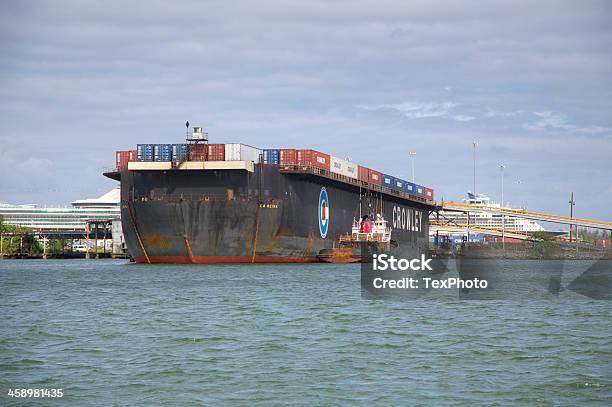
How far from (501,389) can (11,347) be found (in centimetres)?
1724

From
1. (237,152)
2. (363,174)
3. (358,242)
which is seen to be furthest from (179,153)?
(363,174)

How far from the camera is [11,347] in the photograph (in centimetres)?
3209

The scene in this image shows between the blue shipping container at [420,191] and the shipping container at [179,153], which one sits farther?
the blue shipping container at [420,191]

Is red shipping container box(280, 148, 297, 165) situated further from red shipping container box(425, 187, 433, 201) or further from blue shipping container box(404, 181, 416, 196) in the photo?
red shipping container box(425, 187, 433, 201)

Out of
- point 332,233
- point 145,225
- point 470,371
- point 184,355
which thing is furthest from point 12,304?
point 332,233

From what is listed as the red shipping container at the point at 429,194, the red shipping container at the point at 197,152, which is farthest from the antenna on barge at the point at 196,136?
the red shipping container at the point at 429,194

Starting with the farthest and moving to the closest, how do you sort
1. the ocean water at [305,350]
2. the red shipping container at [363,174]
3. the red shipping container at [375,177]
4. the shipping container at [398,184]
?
the shipping container at [398,184] → the red shipping container at [375,177] → the red shipping container at [363,174] → the ocean water at [305,350]

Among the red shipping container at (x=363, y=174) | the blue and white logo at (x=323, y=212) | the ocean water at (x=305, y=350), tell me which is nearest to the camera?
the ocean water at (x=305, y=350)

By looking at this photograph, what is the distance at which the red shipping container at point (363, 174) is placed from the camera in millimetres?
131125

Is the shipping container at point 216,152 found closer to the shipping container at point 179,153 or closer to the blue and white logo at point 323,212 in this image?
the shipping container at point 179,153

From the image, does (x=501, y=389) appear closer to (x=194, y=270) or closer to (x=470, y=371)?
(x=470, y=371)

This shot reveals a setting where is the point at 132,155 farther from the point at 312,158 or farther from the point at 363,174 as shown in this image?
the point at 363,174

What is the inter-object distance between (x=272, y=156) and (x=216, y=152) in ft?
28.2

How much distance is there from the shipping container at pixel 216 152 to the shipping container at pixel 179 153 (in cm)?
245
